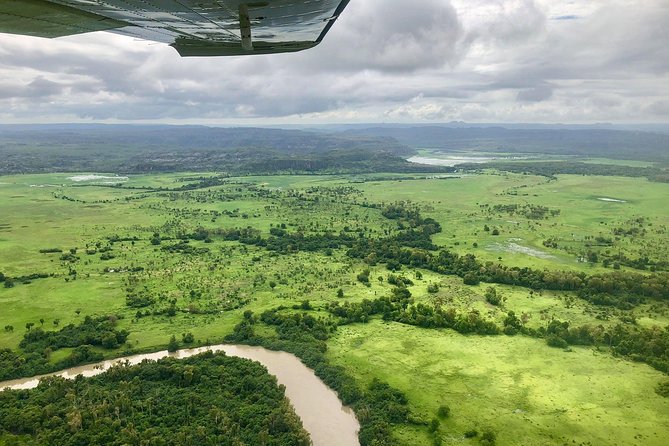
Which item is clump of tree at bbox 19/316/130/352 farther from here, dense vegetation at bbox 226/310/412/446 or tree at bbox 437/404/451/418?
tree at bbox 437/404/451/418

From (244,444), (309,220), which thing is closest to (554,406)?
(244,444)

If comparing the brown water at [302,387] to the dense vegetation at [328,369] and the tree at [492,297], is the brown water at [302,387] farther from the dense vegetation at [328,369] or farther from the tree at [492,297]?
the tree at [492,297]

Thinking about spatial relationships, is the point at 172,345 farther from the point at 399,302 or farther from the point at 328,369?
the point at 399,302

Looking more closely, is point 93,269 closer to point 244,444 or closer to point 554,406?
point 244,444

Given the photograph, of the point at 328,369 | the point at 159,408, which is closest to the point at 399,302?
the point at 328,369

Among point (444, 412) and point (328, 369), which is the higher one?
point (328, 369)

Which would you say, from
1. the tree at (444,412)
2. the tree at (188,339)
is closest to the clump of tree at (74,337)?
the tree at (188,339)
